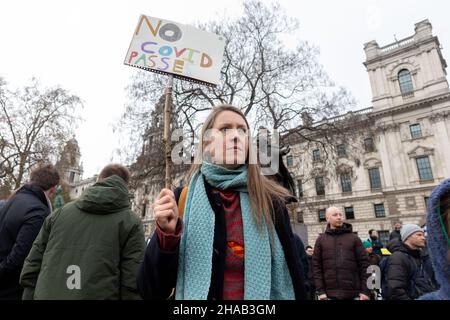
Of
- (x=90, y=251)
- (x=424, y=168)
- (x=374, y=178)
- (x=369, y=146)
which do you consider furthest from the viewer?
(x=374, y=178)

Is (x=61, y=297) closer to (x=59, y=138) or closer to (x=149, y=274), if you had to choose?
(x=149, y=274)

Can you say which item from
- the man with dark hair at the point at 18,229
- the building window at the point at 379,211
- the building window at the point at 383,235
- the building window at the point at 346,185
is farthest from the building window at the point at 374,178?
the man with dark hair at the point at 18,229

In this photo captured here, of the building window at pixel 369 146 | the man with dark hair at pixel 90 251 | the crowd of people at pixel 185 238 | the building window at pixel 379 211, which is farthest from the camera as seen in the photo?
the building window at pixel 379 211

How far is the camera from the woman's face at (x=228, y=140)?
5.37 feet

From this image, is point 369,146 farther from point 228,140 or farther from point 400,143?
point 228,140

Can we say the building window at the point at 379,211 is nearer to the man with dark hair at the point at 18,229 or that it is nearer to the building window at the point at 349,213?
the building window at the point at 349,213

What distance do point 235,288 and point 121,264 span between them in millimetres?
1228

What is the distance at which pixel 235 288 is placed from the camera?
136 centimetres

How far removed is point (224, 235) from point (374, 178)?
127ft

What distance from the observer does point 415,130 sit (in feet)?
109

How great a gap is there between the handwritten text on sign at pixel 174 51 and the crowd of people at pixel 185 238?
0.47 metres

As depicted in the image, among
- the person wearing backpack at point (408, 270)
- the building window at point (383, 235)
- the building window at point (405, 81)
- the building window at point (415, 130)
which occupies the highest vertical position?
the building window at point (405, 81)

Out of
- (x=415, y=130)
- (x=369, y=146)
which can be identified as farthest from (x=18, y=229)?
(x=415, y=130)

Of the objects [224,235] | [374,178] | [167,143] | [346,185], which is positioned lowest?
[224,235]
